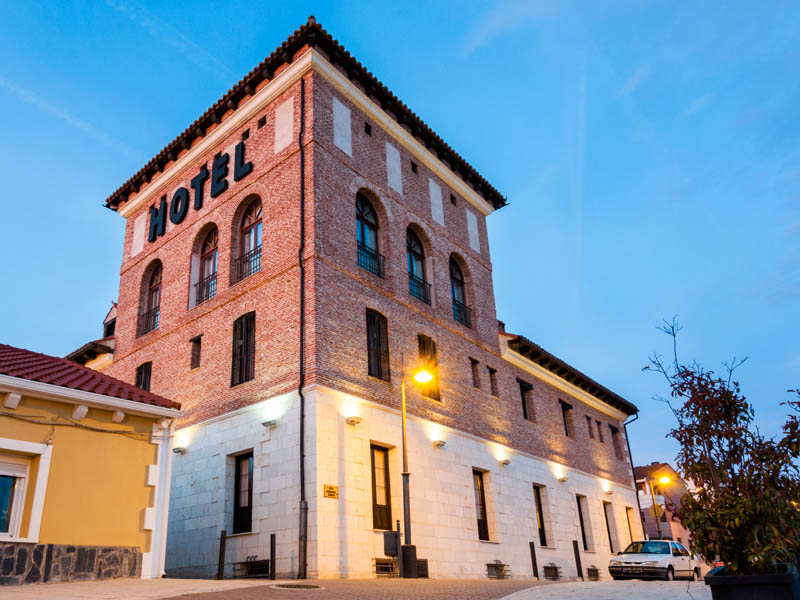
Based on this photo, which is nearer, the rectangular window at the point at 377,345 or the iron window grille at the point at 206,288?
the rectangular window at the point at 377,345

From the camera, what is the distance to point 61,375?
12.6m

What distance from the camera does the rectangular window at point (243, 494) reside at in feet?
52.1

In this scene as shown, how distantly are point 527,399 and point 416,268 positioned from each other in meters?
8.31

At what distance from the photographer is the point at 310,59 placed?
18.9m

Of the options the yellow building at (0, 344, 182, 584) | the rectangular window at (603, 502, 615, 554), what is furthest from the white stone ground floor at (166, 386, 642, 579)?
the rectangular window at (603, 502, 615, 554)

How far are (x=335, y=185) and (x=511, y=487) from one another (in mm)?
11618

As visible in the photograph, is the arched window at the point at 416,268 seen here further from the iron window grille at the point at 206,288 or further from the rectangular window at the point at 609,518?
the rectangular window at the point at 609,518

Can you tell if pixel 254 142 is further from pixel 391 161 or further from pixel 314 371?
pixel 314 371

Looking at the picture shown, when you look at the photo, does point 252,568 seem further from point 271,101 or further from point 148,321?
point 271,101

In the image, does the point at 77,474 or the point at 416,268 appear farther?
the point at 416,268

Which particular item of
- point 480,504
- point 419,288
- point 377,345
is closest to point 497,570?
point 480,504

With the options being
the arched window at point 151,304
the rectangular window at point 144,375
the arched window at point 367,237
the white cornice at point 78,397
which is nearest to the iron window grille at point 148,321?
the arched window at point 151,304

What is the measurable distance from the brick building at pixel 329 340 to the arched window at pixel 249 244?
0.07 metres

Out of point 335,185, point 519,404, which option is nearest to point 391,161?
point 335,185
